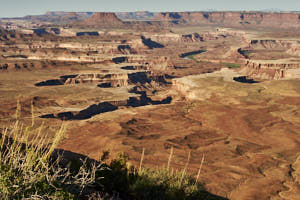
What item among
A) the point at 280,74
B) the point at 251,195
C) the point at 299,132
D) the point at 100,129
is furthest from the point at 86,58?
the point at 251,195

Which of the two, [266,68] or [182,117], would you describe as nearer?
[182,117]

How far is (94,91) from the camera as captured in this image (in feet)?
323

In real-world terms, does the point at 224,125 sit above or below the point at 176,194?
below

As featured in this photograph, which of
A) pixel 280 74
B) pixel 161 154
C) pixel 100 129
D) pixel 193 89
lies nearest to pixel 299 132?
pixel 161 154

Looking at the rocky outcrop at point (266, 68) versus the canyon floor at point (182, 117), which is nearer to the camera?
the canyon floor at point (182, 117)

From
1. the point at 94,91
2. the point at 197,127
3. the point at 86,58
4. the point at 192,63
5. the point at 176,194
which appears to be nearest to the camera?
the point at 176,194

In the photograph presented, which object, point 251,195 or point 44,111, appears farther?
point 44,111

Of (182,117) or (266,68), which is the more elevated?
(266,68)

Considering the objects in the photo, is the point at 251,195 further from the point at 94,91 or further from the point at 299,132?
the point at 94,91

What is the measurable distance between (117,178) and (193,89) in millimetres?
82827

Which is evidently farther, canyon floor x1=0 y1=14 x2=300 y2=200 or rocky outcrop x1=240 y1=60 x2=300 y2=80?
rocky outcrop x1=240 y1=60 x2=300 y2=80

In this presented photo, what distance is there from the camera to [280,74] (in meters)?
126

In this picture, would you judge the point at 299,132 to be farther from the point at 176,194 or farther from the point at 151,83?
the point at 151,83

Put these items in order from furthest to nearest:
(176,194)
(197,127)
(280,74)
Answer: (280,74) < (197,127) < (176,194)
